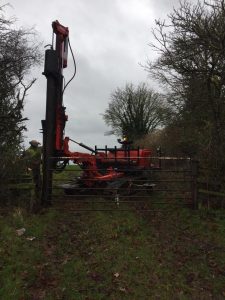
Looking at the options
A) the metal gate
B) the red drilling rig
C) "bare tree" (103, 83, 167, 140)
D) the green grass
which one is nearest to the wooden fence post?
the metal gate

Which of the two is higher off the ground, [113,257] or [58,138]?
[58,138]

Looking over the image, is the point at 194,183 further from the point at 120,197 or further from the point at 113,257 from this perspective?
the point at 113,257

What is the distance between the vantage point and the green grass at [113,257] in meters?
7.31

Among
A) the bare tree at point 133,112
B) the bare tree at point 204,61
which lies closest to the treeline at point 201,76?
the bare tree at point 204,61

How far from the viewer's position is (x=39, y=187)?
12.8 meters

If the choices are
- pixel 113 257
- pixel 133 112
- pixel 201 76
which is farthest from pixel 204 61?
pixel 133 112

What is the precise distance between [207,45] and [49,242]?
24.1 feet

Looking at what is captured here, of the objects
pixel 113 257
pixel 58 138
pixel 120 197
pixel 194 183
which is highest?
pixel 58 138

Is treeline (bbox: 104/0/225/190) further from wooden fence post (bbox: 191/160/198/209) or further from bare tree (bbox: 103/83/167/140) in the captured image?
bare tree (bbox: 103/83/167/140)

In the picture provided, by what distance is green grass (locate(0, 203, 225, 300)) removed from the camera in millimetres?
7309

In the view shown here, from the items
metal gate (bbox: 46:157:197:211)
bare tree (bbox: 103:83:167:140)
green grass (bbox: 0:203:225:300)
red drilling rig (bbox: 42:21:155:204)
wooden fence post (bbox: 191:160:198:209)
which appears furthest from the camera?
bare tree (bbox: 103:83:167:140)

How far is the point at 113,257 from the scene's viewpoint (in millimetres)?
8477

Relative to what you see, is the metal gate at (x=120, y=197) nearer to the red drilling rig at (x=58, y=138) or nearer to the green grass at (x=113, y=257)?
the red drilling rig at (x=58, y=138)

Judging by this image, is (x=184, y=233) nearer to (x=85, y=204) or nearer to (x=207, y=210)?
(x=207, y=210)
